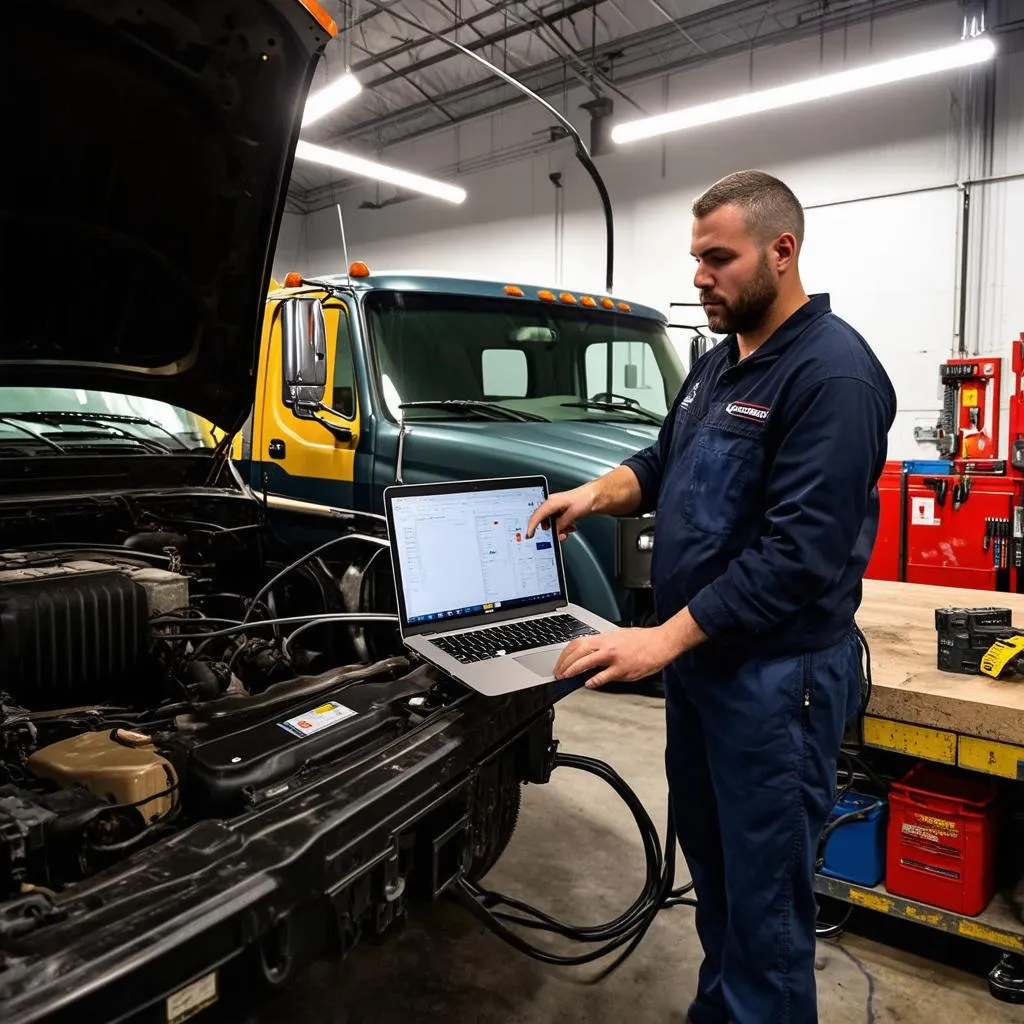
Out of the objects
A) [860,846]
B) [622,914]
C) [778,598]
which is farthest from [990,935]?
[778,598]

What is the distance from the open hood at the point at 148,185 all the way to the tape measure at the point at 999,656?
2018 mm

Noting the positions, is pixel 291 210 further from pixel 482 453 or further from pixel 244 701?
pixel 244 701

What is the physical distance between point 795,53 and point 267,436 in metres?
6.70

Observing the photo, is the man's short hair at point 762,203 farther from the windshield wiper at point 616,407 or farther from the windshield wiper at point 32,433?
the windshield wiper at point 616,407

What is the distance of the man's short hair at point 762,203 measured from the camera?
1.54 meters

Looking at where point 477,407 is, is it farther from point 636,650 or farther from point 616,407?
point 636,650

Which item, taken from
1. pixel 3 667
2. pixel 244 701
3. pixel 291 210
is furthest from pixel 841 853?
pixel 291 210

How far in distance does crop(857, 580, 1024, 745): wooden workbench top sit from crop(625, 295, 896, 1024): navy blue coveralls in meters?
0.41

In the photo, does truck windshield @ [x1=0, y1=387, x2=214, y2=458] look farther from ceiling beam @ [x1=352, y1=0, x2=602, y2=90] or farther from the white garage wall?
ceiling beam @ [x1=352, y1=0, x2=602, y2=90]

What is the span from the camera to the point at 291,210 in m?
13.8

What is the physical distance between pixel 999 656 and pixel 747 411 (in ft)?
3.42

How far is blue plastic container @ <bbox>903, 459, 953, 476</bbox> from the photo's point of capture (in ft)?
21.4

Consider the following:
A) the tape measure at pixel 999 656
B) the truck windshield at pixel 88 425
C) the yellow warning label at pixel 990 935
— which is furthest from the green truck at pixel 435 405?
the yellow warning label at pixel 990 935

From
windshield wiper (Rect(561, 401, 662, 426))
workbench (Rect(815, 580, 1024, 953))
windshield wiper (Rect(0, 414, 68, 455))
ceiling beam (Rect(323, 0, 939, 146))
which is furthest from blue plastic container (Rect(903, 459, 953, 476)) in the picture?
windshield wiper (Rect(0, 414, 68, 455))
